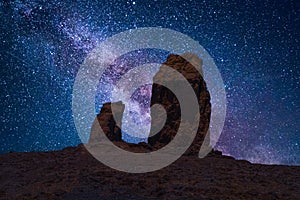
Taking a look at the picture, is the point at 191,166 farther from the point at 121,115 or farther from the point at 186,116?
the point at 121,115

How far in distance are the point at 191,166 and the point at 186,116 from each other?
23.6 ft

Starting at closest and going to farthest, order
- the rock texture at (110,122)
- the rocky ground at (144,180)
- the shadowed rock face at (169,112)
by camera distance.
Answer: the rocky ground at (144,180) → the shadowed rock face at (169,112) → the rock texture at (110,122)

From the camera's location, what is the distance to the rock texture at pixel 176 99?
72.3ft

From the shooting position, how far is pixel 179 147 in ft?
68.3

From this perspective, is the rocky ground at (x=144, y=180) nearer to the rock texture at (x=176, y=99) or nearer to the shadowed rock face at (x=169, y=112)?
the shadowed rock face at (x=169, y=112)

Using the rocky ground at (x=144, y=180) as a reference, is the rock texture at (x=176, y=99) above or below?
above

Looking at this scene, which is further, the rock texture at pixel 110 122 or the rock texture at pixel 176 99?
the rock texture at pixel 110 122

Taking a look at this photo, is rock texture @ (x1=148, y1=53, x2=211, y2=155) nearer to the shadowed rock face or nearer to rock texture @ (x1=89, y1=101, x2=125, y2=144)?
the shadowed rock face

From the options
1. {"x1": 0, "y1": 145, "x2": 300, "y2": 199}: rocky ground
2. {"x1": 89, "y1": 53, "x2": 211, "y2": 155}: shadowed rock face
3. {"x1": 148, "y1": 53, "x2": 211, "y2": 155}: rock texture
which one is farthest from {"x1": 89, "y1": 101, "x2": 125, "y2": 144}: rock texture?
{"x1": 0, "y1": 145, "x2": 300, "y2": 199}: rocky ground

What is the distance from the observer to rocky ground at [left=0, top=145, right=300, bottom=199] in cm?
1094

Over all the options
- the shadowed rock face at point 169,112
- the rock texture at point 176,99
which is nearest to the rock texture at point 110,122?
the shadowed rock face at point 169,112

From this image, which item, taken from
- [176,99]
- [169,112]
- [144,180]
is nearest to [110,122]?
[169,112]

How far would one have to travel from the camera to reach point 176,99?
2305 centimetres

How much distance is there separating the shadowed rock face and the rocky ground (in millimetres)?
Answer: 4670
